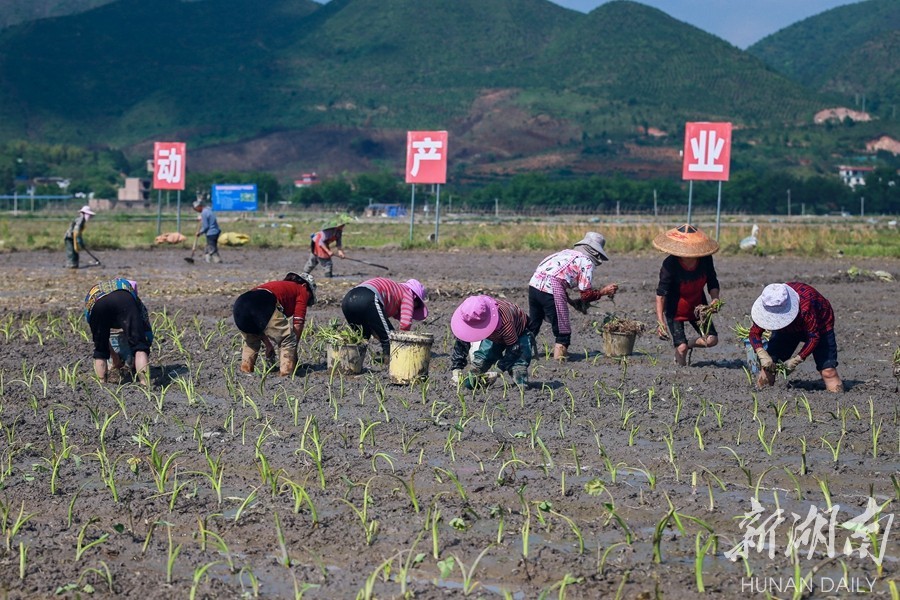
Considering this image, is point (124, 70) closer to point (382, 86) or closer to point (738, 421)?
point (382, 86)

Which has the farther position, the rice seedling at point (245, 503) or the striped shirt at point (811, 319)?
the striped shirt at point (811, 319)

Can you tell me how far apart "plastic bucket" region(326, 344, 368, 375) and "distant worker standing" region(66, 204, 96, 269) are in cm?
1165

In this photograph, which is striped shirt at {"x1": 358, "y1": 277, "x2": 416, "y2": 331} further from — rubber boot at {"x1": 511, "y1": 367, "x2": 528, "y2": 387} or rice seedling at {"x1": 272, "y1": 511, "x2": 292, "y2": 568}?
rice seedling at {"x1": 272, "y1": 511, "x2": 292, "y2": 568}

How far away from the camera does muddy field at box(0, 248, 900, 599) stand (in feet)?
17.8

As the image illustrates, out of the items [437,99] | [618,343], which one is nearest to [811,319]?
[618,343]

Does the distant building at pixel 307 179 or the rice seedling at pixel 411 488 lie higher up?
the distant building at pixel 307 179

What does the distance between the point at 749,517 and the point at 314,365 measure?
5537 mm

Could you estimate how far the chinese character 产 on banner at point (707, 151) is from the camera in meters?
26.7

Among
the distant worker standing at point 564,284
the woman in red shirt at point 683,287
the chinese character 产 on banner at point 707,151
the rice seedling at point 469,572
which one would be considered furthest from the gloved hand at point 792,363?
the chinese character 产 on banner at point 707,151

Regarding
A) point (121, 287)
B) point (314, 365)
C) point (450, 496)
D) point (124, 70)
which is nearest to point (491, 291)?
point (314, 365)

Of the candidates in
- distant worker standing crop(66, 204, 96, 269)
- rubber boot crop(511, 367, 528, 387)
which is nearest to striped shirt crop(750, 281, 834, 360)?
rubber boot crop(511, 367, 528, 387)

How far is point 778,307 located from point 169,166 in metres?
23.8

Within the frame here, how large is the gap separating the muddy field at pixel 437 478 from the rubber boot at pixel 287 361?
0.54ft

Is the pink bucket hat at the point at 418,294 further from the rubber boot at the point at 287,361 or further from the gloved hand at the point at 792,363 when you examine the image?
the gloved hand at the point at 792,363
